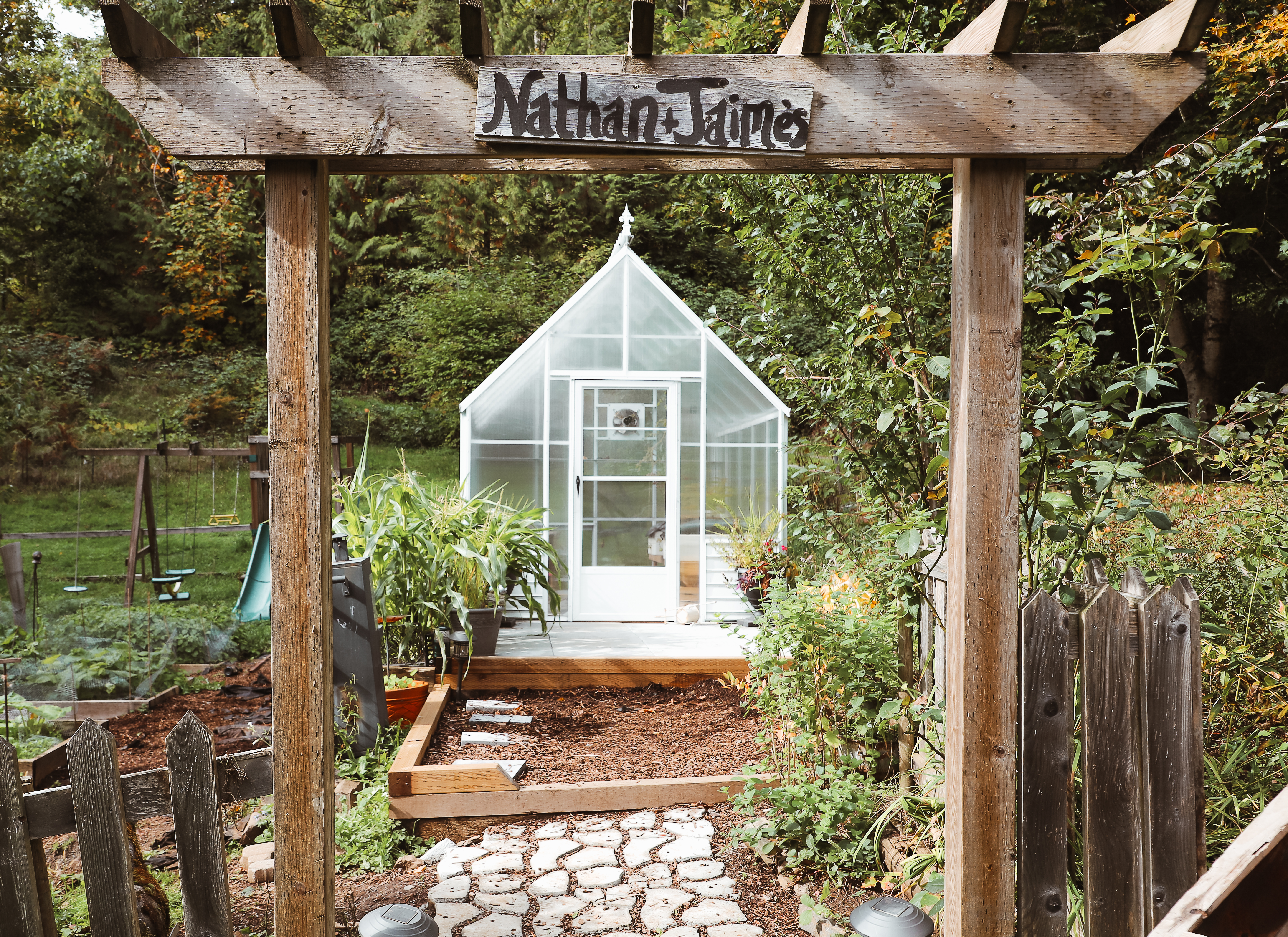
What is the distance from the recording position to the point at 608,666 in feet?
15.7

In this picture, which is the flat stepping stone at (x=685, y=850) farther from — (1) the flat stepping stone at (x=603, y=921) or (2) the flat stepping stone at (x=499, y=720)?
(2) the flat stepping stone at (x=499, y=720)

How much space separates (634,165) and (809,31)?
1.43ft

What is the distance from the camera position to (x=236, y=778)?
5.88 ft

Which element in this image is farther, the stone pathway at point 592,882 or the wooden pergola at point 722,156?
the stone pathway at point 592,882

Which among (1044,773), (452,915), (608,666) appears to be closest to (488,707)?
(608,666)

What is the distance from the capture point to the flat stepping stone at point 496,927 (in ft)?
7.73

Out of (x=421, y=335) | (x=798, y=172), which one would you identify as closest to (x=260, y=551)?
(x=798, y=172)

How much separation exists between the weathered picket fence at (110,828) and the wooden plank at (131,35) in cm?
129

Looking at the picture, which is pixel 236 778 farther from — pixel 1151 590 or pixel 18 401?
pixel 18 401

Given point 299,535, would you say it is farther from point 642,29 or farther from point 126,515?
point 126,515

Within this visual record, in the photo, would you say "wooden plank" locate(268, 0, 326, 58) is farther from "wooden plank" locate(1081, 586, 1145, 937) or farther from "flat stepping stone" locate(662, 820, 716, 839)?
"flat stepping stone" locate(662, 820, 716, 839)

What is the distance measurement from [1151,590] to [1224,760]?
819 mm

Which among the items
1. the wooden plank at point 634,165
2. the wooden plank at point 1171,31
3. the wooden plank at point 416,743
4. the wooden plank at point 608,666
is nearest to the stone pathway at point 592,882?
the wooden plank at point 416,743

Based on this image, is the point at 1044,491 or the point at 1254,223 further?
the point at 1254,223
